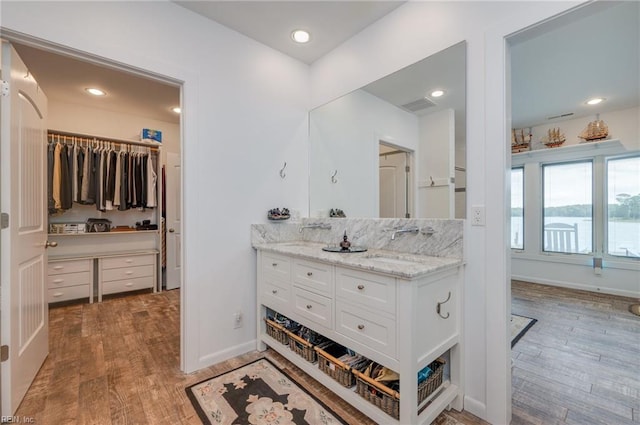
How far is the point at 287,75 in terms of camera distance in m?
2.63

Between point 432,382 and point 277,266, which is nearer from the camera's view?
point 432,382

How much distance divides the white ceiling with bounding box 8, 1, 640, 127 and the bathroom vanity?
4.40 feet

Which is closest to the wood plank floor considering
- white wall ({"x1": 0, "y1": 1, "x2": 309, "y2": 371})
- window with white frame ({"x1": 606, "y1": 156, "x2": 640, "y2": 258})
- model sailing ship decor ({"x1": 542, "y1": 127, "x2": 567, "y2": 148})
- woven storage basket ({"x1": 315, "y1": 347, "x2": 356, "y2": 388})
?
woven storage basket ({"x1": 315, "y1": 347, "x2": 356, "y2": 388})

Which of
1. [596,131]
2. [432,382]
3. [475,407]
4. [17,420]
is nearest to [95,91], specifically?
[17,420]

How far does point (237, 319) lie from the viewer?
7.54ft

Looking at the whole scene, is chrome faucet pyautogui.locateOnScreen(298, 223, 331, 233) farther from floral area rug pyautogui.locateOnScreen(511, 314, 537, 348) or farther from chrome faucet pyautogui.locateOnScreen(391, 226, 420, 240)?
floral area rug pyautogui.locateOnScreen(511, 314, 537, 348)

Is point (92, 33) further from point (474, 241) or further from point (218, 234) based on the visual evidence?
point (474, 241)

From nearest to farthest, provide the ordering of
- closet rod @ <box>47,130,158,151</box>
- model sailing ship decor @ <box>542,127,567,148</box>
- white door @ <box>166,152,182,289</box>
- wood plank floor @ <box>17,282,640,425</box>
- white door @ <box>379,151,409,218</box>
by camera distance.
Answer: wood plank floor @ <box>17,282,640,425</box>
white door @ <box>379,151,409,218</box>
closet rod @ <box>47,130,158,151</box>
white door @ <box>166,152,182,289</box>
model sailing ship decor @ <box>542,127,567,148</box>

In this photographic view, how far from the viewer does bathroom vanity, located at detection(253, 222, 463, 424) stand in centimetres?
135

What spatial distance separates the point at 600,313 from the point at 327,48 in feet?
13.9

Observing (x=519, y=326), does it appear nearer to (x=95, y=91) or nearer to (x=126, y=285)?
(x=126, y=285)

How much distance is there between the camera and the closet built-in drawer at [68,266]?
11.0 ft

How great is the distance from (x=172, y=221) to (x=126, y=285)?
1051 mm

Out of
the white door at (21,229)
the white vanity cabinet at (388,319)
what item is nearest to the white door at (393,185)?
the white vanity cabinet at (388,319)
